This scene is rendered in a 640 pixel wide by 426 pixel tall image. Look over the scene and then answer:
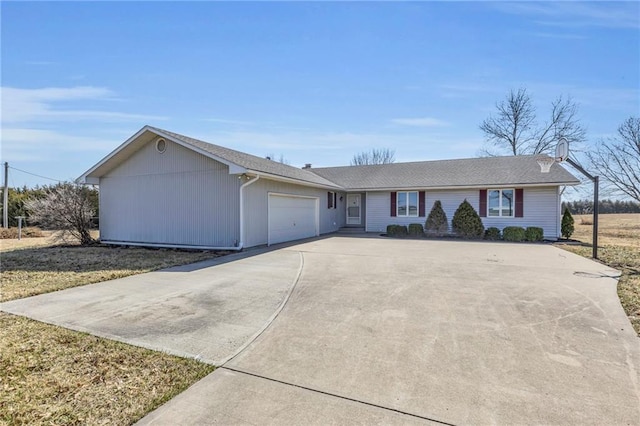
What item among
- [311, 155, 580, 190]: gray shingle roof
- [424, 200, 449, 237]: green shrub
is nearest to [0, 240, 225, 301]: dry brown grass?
[424, 200, 449, 237]: green shrub

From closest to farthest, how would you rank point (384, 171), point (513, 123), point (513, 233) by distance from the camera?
point (513, 233), point (384, 171), point (513, 123)

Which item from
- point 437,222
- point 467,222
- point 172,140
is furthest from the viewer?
point 437,222

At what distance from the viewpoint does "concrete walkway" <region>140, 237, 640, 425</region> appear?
2516 millimetres

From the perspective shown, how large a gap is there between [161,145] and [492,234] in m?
15.4

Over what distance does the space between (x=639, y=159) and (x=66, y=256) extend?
1382 inches

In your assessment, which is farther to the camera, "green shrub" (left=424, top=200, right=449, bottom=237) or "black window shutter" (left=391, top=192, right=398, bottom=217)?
"black window shutter" (left=391, top=192, right=398, bottom=217)

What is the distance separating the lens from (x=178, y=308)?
516 centimetres

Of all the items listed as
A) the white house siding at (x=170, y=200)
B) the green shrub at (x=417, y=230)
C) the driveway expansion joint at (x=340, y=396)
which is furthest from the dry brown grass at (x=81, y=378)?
the green shrub at (x=417, y=230)

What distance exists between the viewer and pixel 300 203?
15508mm

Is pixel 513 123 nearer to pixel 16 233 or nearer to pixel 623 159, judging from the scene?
pixel 623 159

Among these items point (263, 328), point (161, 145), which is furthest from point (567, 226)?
point (161, 145)

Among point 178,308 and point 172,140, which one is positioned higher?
point 172,140

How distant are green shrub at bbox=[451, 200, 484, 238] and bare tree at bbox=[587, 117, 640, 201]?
17.3 m

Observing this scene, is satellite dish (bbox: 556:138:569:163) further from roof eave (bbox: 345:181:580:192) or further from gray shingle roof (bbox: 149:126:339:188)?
gray shingle roof (bbox: 149:126:339:188)
